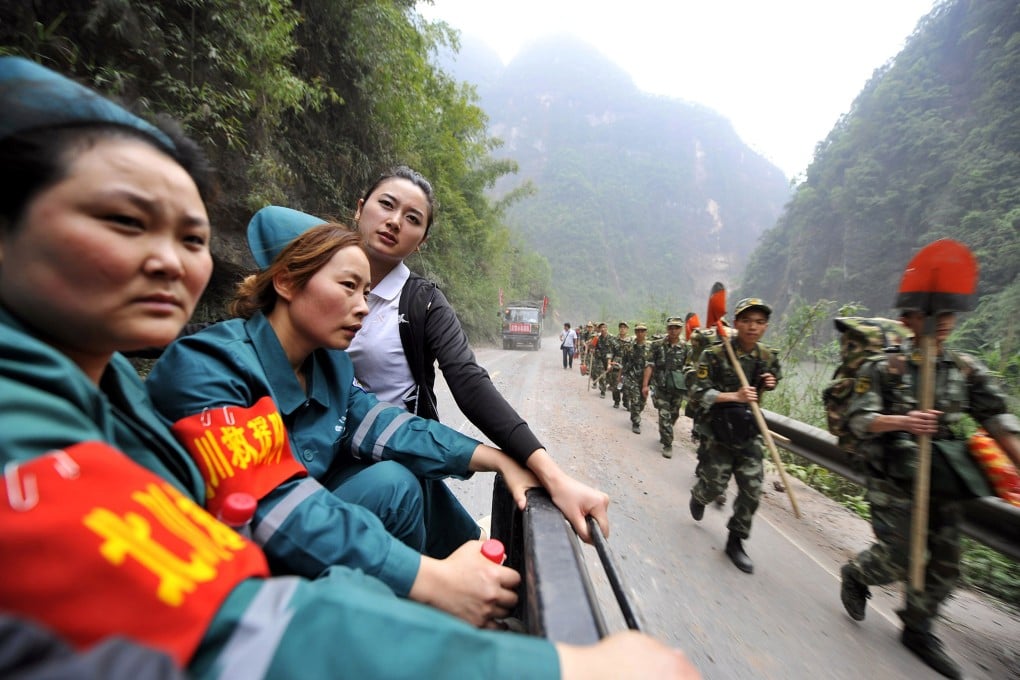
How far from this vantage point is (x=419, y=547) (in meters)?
1.24

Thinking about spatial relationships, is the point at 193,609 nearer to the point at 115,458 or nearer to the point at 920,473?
the point at 115,458

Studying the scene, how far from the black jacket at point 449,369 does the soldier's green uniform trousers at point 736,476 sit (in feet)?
8.59

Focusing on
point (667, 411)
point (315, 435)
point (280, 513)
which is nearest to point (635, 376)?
point (667, 411)

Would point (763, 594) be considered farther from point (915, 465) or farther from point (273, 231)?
point (273, 231)

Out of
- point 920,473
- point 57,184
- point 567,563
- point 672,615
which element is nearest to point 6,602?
point 57,184

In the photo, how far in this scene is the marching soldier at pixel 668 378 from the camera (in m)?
5.71

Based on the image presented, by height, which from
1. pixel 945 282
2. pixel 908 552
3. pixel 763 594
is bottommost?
pixel 763 594

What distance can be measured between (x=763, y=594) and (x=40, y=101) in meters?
3.75

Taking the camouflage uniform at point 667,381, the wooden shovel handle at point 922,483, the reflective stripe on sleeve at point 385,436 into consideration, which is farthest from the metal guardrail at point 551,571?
the camouflage uniform at point 667,381

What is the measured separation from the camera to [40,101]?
0.59 m

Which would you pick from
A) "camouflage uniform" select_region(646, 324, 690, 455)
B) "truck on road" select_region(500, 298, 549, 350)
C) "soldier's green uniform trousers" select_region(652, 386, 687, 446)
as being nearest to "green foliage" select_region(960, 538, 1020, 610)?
"camouflage uniform" select_region(646, 324, 690, 455)

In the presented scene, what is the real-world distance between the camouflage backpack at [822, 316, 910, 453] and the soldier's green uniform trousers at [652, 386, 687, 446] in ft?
9.26

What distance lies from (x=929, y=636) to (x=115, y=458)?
3.51m

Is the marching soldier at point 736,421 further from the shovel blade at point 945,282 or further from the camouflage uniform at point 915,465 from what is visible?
Result: the shovel blade at point 945,282
